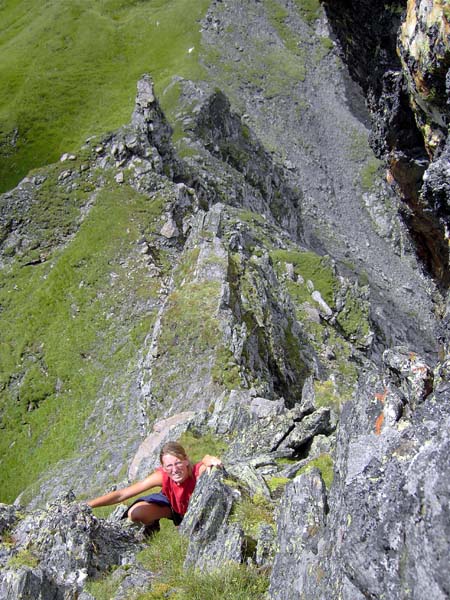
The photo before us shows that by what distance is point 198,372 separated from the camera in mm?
Result: 27266

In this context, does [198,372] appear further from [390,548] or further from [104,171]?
[104,171]

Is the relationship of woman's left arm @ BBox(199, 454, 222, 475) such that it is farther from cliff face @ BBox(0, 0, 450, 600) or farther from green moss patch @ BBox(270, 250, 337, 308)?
green moss patch @ BBox(270, 250, 337, 308)

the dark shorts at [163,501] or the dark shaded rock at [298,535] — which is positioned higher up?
the dark shaded rock at [298,535]

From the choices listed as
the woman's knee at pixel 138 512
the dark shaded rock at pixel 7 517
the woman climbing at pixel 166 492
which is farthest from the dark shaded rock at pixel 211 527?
the dark shaded rock at pixel 7 517

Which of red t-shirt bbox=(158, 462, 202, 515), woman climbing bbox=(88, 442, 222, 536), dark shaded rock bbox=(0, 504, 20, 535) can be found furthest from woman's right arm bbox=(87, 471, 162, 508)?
dark shaded rock bbox=(0, 504, 20, 535)

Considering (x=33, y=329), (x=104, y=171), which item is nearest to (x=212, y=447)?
(x=33, y=329)

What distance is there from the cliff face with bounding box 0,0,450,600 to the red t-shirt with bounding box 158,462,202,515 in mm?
1036

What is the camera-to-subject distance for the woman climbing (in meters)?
12.5

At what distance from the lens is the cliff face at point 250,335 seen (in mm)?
8211

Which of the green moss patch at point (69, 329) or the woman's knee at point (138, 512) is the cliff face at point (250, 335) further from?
the woman's knee at point (138, 512)

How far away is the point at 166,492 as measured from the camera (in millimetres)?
12938

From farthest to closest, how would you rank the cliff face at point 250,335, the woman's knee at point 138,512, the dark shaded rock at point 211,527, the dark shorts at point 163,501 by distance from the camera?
the woman's knee at point 138,512
the dark shorts at point 163,501
the dark shaded rock at point 211,527
the cliff face at point 250,335

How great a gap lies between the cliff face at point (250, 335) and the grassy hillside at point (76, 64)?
2223 cm

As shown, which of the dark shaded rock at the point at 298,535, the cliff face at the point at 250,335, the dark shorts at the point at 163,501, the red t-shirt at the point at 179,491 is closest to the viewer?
the cliff face at the point at 250,335
